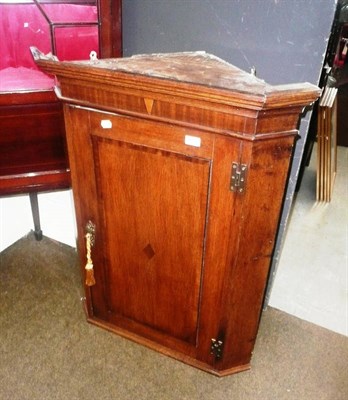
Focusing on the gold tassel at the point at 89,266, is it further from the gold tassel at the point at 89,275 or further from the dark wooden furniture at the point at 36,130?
the dark wooden furniture at the point at 36,130

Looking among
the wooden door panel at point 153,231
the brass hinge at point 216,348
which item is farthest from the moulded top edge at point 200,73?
the brass hinge at point 216,348

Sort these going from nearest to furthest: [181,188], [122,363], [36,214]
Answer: [181,188] < [122,363] < [36,214]

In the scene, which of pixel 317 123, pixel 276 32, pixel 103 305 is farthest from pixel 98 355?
pixel 317 123

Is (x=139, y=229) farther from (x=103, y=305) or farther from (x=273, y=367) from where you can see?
(x=273, y=367)

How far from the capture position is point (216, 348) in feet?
4.76

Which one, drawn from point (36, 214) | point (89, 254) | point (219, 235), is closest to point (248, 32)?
point (219, 235)

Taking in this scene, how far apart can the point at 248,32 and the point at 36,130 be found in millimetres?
801

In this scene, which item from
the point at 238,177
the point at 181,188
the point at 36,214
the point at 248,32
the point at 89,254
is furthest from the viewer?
the point at 36,214

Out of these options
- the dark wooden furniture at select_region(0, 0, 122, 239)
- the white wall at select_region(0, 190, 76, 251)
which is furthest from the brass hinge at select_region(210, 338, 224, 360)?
the white wall at select_region(0, 190, 76, 251)

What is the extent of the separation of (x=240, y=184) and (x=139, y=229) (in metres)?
0.44

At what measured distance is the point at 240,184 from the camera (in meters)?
1.06

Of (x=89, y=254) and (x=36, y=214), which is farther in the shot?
(x=36, y=214)

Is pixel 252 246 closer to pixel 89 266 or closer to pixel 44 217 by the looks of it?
pixel 89 266

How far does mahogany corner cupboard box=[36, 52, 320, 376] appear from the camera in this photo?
3.27 ft
